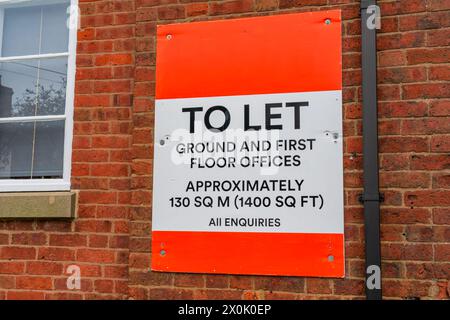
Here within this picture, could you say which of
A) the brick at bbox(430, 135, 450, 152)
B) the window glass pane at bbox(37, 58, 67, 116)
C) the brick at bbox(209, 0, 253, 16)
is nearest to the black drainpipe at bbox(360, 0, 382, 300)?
the brick at bbox(430, 135, 450, 152)

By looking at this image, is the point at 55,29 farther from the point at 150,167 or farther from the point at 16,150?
the point at 150,167

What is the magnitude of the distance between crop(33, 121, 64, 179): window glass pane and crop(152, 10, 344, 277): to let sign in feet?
2.59

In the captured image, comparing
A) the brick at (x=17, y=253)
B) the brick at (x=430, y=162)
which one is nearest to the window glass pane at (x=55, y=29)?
the brick at (x=17, y=253)

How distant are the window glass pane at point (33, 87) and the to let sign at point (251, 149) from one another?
2.75 feet

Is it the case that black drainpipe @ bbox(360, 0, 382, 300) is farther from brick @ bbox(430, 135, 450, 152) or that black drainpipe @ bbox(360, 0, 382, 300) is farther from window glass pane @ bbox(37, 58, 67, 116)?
window glass pane @ bbox(37, 58, 67, 116)

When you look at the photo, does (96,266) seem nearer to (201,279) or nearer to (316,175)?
(201,279)

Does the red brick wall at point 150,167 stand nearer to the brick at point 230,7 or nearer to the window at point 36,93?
the brick at point 230,7

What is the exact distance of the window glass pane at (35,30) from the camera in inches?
136

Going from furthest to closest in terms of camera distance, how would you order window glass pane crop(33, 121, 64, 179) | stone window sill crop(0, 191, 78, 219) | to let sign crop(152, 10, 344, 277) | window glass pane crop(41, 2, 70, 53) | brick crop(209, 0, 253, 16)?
window glass pane crop(41, 2, 70, 53) → window glass pane crop(33, 121, 64, 179) → stone window sill crop(0, 191, 78, 219) → brick crop(209, 0, 253, 16) → to let sign crop(152, 10, 344, 277)

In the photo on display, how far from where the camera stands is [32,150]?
338 cm

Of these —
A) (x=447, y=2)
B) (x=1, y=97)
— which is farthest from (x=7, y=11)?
(x=447, y=2)

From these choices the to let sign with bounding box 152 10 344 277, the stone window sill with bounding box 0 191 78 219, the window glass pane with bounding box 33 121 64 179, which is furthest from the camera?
the window glass pane with bounding box 33 121 64 179

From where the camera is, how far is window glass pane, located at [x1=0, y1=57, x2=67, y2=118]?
3412mm

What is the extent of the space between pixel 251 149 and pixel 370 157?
0.70 metres
